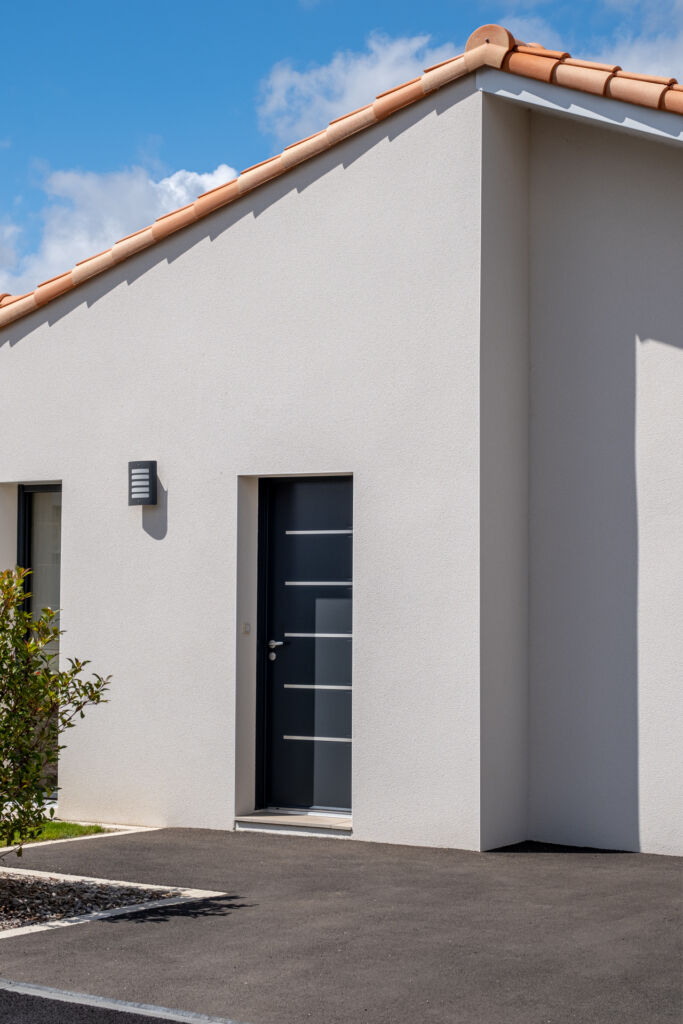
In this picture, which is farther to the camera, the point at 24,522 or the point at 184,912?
the point at 24,522

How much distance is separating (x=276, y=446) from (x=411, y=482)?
1.16 m

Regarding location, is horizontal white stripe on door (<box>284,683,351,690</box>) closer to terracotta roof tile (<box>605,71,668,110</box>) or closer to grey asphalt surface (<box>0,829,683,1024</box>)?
grey asphalt surface (<box>0,829,683,1024</box>)

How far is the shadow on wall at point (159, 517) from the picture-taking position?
384 inches

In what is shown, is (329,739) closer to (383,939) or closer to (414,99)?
(383,939)

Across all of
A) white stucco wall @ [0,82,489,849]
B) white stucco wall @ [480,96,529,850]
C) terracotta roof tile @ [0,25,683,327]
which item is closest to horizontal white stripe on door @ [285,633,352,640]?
white stucco wall @ [0,82,489,849]

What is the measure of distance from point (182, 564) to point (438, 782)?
2624 mm

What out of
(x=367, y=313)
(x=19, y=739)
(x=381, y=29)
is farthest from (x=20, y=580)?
(x=381, y=29)

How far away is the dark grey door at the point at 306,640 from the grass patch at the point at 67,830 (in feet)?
4.36

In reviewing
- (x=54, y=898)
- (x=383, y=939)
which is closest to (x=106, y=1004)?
(x=383, y=939)

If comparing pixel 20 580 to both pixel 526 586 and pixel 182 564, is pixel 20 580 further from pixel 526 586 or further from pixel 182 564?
pixel 526 586

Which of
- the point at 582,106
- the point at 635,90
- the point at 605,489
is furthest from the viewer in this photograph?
the point at 605,489

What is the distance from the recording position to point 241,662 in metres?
9.38

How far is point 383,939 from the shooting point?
6.03 meters

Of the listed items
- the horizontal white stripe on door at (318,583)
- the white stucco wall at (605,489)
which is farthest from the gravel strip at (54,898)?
the white stucco wall at (605,489)
